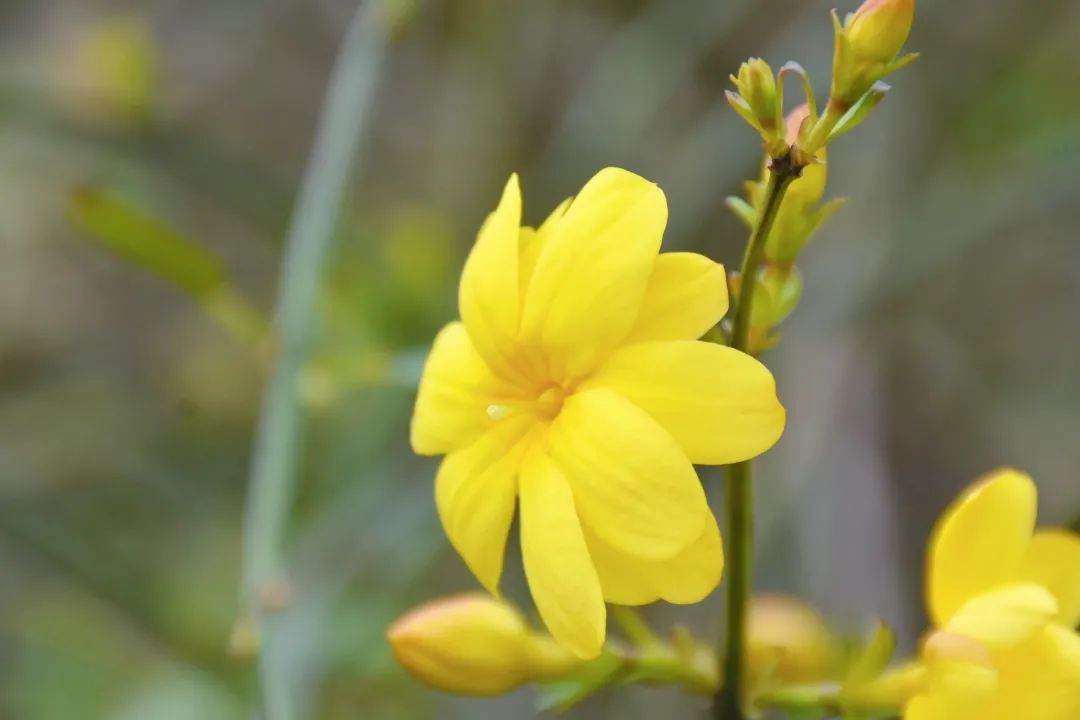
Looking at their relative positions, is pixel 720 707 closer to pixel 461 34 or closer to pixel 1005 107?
pixel 1005 107

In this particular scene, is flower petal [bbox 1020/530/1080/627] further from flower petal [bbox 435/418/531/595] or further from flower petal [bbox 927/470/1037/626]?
flower petal [bbox 435/418/531/595]

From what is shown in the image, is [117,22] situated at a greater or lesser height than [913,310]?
greater

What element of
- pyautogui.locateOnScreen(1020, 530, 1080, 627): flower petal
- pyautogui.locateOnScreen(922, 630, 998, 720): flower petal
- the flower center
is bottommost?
pyautogui.locateOnScreen(922, 630, 998, 720): flower petal

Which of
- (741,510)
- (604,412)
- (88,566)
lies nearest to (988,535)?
(741,510)

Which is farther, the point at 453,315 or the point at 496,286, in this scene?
the point at 453,315

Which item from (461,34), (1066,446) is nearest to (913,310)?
(1066,446)

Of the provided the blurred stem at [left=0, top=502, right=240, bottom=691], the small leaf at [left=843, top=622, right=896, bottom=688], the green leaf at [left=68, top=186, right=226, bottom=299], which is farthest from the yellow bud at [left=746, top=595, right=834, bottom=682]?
the blurred stem at [left=0, top=502, right=240, bottom=691]

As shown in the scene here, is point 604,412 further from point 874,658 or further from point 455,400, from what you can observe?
point 874,658
